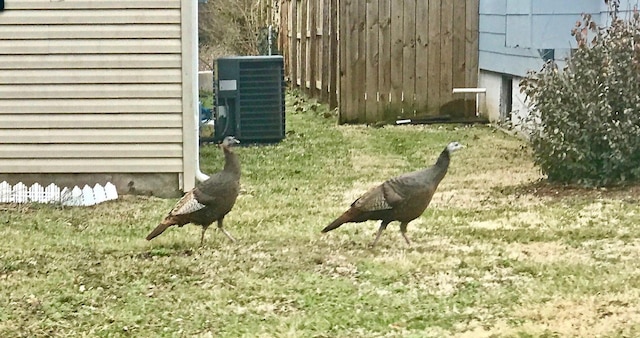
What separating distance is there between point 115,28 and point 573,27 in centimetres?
418

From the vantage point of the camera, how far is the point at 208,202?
7039 millimetres

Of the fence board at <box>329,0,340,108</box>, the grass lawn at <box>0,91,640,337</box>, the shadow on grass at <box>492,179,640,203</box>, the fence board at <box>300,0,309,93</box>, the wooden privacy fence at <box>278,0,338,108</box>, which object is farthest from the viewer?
the fence board at <box>300,0,309,93</box>

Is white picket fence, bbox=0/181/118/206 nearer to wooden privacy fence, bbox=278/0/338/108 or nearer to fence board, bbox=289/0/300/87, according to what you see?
wooden privacy fence, bbox=278/0/338/108

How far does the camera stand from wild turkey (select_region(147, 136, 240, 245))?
6.99 meters

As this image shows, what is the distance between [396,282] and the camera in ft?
20.0

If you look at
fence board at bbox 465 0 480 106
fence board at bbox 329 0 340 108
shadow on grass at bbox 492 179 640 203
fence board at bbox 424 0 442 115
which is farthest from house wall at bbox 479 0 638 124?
fence board at bbox 329 0 340 108

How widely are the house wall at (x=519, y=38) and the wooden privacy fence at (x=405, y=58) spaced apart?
318 mm

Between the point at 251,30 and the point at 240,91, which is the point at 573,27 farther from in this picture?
the point at 251,30

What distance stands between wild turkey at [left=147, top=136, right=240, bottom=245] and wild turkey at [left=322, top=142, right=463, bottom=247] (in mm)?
767

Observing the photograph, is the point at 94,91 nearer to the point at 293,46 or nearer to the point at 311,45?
the point at 311,45

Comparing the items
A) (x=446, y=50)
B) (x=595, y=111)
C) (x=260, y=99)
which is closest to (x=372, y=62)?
(x=446, y=50)

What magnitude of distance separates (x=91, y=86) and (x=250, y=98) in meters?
3.82

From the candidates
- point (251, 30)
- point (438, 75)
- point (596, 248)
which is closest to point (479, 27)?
point (438, 75)

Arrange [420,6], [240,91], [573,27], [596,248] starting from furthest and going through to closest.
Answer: [420,6], [240,91], [573,27], [596,248]
